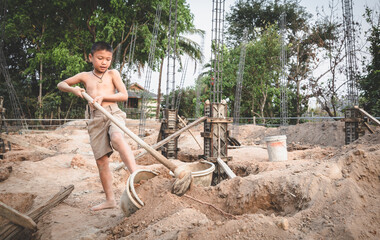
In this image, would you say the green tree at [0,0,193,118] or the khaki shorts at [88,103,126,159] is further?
the green tree at [0,0,193,118]

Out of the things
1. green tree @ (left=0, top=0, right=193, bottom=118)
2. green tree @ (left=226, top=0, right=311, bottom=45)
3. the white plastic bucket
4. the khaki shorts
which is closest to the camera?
the khaki shorts

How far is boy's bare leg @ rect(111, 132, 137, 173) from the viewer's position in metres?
2.55

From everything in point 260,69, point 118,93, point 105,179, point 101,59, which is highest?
point 260,69

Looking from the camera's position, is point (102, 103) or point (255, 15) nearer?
point (102, 103)

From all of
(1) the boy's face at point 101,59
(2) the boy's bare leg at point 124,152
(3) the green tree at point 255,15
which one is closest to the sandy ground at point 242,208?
(2) the boy's bare leg at point 124,152

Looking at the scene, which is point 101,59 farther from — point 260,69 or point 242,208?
point 260,69

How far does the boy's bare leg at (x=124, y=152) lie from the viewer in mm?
2547

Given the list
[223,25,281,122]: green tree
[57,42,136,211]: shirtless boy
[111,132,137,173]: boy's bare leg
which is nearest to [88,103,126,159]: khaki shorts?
[57,42,136,211]: shirtless boy

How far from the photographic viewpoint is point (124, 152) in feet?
8.40

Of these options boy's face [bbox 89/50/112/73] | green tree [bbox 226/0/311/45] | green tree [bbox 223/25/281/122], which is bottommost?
boy's face [bbox 89/50/112/73]

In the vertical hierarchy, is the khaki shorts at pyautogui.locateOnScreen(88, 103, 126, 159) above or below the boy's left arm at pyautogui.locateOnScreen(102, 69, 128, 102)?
below

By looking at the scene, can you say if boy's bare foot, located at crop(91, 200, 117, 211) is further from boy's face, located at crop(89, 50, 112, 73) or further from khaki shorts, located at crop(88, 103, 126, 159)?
boy's face, located at crop(89, 50, 112, 73)

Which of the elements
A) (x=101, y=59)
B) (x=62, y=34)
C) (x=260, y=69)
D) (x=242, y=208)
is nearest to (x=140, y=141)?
(x=101, y=59)

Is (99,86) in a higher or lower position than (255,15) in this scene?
lower
